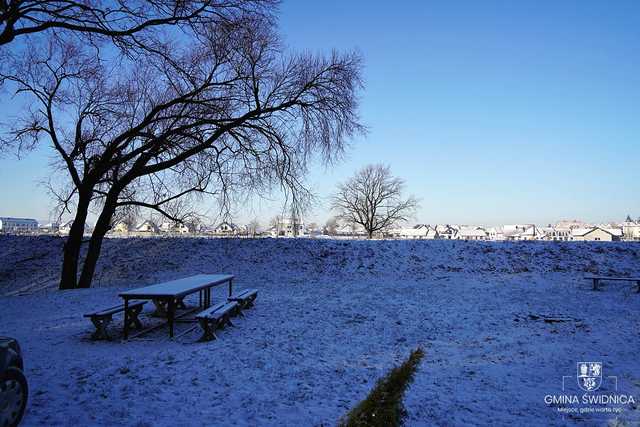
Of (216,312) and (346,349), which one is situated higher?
(216,312)

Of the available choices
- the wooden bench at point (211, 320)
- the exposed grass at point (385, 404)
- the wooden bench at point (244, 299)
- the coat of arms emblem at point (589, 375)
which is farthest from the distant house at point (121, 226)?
the coat of arms emblem at point (589, 375)

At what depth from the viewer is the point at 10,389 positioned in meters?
3.83

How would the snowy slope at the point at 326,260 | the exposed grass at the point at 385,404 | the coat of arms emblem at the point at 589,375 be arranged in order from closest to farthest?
the exposed grass at the point at 385,404 → the coat of arms emblem at the point at 589,375 → the snowy slope at the point at 326,260

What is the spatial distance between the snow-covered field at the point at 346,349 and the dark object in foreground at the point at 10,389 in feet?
1.16

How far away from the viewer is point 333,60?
1435 centimetres

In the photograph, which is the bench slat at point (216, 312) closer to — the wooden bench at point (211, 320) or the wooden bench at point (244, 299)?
the wooden bench at point (211, 320)

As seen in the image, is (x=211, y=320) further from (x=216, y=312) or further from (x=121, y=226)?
(x=121, y=226)

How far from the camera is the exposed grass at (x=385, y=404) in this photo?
14.2 ft

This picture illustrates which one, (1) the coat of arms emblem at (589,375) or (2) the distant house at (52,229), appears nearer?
(1) the coat of arms emblem at (589,375)

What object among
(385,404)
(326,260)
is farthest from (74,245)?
(385,404)

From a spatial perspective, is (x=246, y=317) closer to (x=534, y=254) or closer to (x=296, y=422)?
(x=296, y=422)

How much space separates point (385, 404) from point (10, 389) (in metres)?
3.79

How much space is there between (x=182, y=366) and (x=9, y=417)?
2348 millimetres

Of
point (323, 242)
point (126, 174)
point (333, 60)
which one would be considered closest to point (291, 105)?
point (333, 60)
